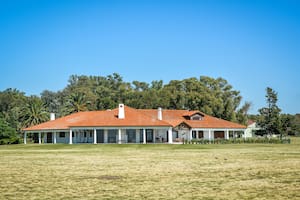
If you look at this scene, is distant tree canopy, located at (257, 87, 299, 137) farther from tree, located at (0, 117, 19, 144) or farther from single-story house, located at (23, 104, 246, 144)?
tree, located at (0, 117, 19, 144)

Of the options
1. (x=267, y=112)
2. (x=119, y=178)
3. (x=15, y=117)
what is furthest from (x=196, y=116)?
(x=119, y=178)

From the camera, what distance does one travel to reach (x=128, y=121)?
217 ft

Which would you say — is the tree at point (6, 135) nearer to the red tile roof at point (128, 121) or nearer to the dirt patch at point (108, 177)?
the red tile roof at point (128, 121)

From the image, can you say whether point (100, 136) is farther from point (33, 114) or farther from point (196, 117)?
point (33, 114)

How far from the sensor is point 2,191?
14984 mm

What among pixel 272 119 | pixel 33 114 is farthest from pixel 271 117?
pixel 33 114

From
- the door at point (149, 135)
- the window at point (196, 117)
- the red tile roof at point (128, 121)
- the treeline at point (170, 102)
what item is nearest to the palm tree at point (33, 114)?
the treeline at point (170, 102)

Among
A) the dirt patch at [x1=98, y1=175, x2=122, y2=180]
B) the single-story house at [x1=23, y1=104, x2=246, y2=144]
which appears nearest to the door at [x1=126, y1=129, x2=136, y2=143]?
the single-story house at [x1=23, y1=104, x2=246, y2=144]

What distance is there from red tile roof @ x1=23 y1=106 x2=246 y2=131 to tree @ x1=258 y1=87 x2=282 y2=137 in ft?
34.5

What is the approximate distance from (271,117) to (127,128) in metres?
33.8

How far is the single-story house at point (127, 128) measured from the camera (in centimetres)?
6506

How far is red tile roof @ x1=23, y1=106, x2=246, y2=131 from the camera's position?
65062mm

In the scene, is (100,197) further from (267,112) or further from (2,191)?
(267,112)

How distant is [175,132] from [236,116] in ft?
97.0
